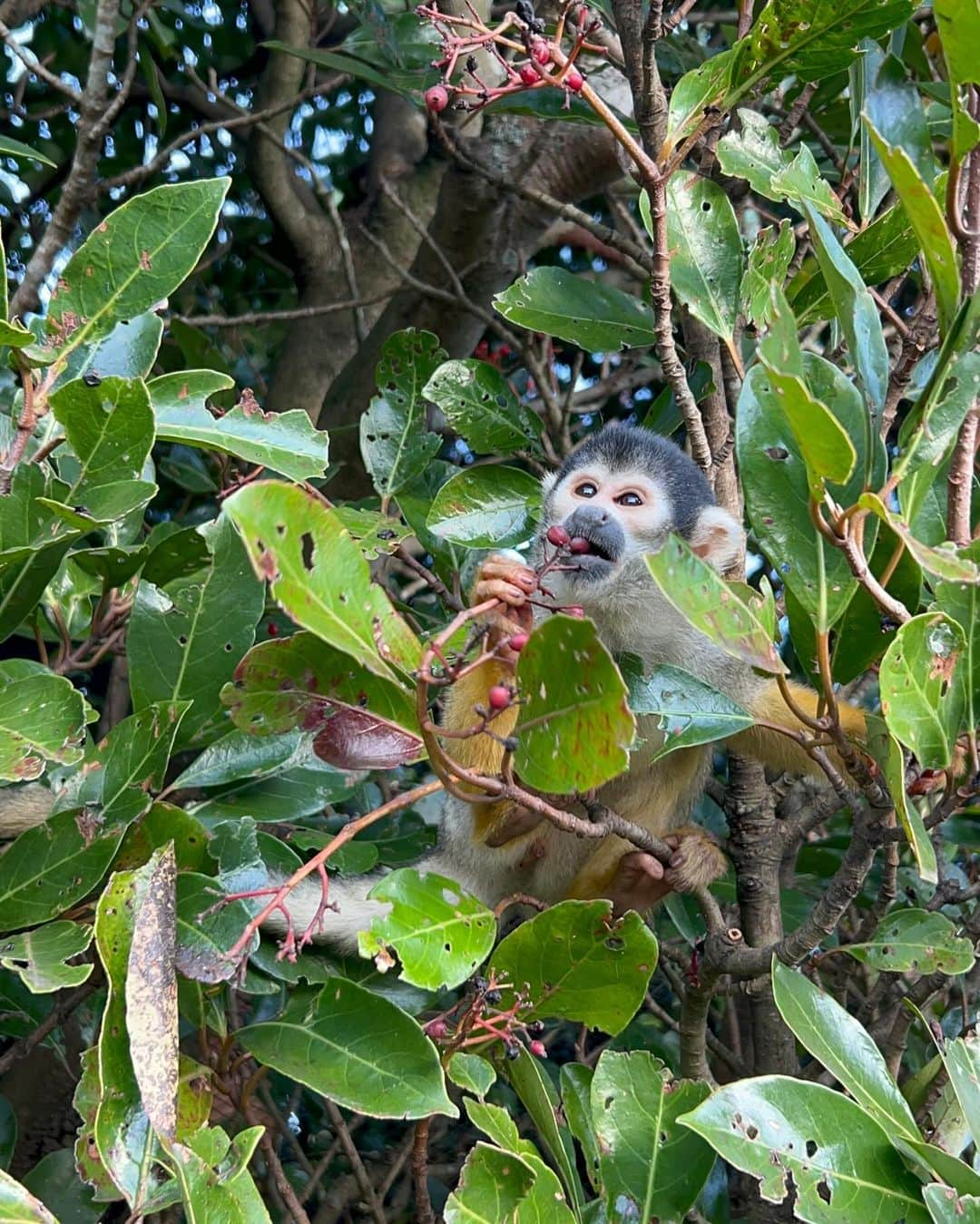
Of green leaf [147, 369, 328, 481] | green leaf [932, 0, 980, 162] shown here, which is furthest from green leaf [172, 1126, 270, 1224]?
green leaf [932, 0, 980, 162]

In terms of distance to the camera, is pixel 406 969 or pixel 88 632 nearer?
pixel 406 969

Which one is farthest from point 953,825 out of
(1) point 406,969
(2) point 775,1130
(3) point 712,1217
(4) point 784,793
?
(1) point 406,969

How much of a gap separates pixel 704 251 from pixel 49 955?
51.6 inches

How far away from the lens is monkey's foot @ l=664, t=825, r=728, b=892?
2133 mm

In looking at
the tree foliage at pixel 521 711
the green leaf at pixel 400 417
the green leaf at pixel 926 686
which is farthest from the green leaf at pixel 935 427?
the green leaf at pixel 400 417

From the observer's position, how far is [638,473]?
2404 millimetres

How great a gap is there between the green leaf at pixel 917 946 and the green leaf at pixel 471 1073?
20.8 inches

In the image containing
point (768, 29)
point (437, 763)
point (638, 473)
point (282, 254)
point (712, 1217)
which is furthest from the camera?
point (282, 254)

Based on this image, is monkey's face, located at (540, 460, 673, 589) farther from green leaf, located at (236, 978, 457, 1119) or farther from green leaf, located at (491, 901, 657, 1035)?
green leaf, located at (236, 978, 457, 1119)

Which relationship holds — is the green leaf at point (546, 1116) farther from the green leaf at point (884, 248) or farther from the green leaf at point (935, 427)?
the green leaf at point (884, 248)

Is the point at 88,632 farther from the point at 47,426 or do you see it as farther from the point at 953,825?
the point at 953,825

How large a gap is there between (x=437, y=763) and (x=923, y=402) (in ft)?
2.06

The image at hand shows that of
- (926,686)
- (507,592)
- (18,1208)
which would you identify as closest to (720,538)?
(507,592)

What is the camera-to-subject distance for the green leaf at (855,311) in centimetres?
128
